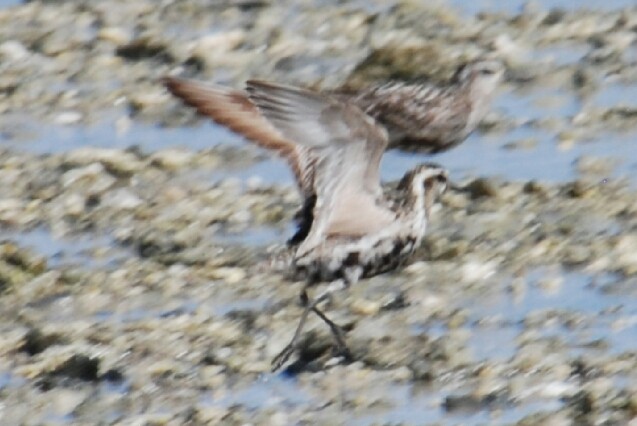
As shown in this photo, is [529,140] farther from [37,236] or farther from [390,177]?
[37,236]

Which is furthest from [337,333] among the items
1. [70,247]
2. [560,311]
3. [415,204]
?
[70,247]

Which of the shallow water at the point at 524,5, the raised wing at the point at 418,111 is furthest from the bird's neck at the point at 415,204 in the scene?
the shallow water at the point at 524,5

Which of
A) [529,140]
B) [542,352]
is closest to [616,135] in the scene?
[529,140]

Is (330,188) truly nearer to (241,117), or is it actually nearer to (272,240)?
(241,117)

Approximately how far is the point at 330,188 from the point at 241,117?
0.43 m

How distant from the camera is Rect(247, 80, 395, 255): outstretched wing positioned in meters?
7.51

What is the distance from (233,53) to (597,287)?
3779 mm

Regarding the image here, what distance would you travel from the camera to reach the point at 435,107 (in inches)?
399

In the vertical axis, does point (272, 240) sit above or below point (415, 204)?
below

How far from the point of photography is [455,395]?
24.1 ft

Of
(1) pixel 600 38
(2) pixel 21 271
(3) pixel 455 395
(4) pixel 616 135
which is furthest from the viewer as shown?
(1) pixel 600 38

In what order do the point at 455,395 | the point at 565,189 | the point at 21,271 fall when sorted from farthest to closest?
the point at 565,189
the point at 21,271
the point at 455,395

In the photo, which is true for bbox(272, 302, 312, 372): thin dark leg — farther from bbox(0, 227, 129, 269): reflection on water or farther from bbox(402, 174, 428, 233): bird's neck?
bbox(0, 227, 129, 269): reflection on water

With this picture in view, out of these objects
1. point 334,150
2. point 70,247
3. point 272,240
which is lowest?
point 272,240
